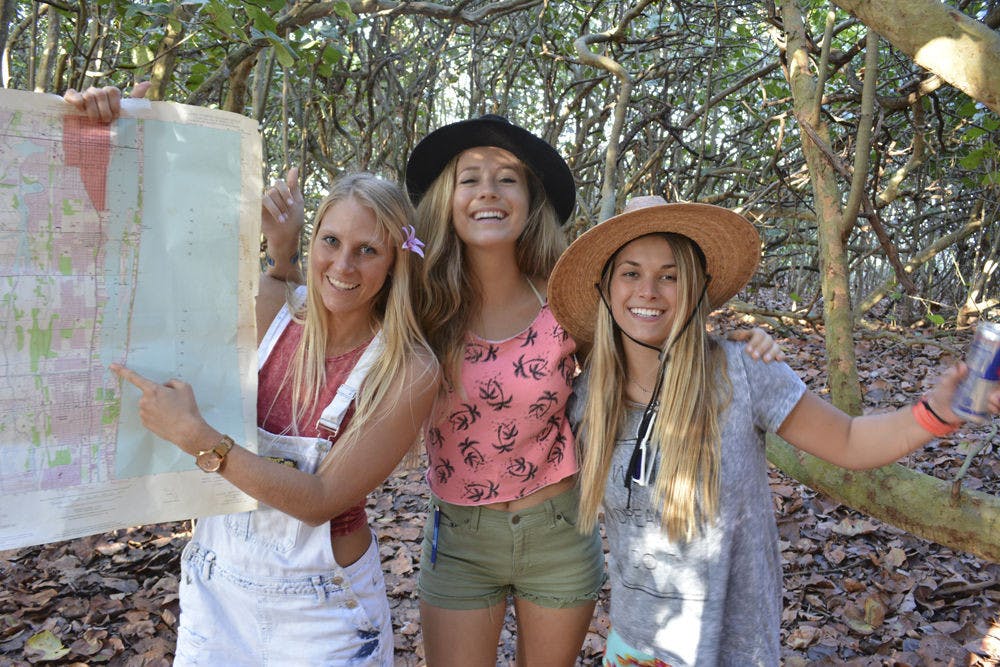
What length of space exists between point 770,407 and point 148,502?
1.47 m

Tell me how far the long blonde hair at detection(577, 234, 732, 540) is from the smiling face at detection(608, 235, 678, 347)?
1.0 inches

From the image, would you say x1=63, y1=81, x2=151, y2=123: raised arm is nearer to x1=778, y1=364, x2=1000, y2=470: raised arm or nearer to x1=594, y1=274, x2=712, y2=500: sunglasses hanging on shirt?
x1=594, y1=274, x2=712, y2=500: sunglasses hanging on shirt

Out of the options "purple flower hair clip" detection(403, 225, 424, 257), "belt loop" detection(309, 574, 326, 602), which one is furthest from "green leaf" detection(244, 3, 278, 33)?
"belt loop" detection(309, 574, 326, 602)

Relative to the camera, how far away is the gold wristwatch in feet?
4.68

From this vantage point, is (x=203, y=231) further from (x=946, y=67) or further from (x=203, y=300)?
(x=946, y=67)

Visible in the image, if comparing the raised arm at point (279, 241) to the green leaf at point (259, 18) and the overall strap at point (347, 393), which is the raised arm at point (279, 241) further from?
the green leaf at point (259, 18)

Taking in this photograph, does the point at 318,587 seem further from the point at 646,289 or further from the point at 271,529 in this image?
the point at 646,289

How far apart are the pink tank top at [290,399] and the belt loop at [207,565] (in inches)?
11.7

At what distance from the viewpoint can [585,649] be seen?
9.83 ft

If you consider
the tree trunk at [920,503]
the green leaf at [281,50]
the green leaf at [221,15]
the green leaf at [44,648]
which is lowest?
the green leaf at [44,648]

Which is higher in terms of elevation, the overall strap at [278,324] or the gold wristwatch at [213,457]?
the overall strap at [278,324]

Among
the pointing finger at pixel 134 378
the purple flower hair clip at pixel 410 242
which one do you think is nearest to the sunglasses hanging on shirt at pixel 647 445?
the purple flower hair clip at pixel 410 242

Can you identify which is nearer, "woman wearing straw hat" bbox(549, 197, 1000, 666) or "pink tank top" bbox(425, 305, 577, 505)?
"woman wearing straw hat" bbox(549, 197, 1000, 666)

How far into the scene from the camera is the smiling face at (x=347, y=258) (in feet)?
5.85
